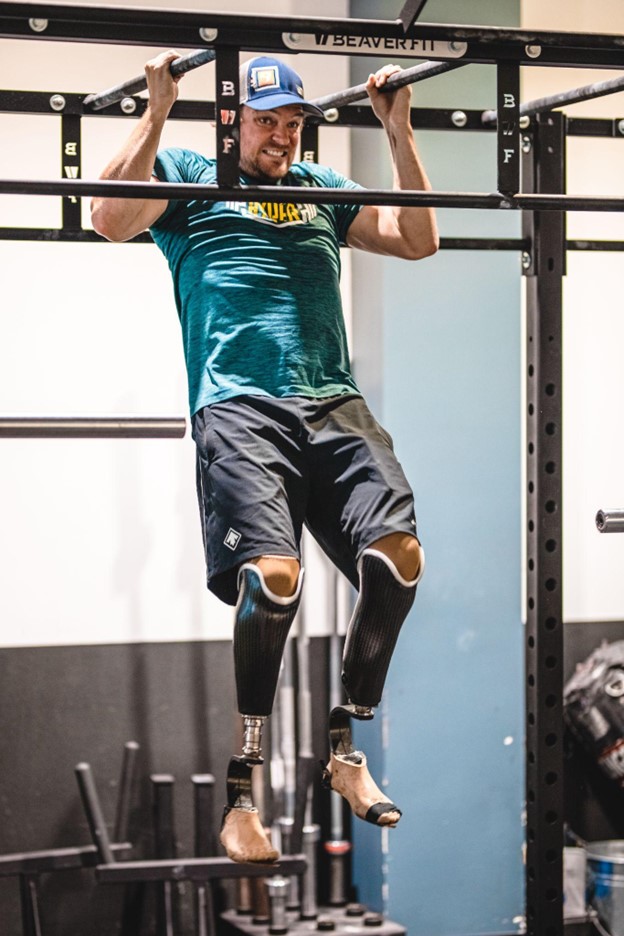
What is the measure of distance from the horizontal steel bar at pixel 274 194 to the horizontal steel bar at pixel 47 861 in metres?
2.62

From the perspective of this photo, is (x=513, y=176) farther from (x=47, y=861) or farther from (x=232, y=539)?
(x=47, y=861)

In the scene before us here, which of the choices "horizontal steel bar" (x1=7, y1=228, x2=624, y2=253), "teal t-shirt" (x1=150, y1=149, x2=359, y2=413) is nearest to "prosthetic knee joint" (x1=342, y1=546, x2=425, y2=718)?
"teal t-shirt" (x1=150, y1=149, x2=359, y2=413)

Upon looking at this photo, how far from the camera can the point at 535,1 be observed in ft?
16.9

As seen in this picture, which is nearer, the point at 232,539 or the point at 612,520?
the point at 232,539

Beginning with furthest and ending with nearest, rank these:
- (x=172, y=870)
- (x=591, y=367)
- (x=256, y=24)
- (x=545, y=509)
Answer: (x=591, y=367) < (x=172, y=870) < (x=545, y=509) < (x=256, y=24)

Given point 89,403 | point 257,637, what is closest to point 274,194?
point 257,637

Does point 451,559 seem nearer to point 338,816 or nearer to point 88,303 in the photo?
point 338,816

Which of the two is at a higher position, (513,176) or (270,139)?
(270,139)

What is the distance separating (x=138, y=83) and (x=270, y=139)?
1.02ft

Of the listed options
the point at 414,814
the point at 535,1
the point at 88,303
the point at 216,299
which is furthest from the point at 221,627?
the point at 535,1

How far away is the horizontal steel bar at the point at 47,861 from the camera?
4.43m

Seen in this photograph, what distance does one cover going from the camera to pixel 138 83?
2.94 metres

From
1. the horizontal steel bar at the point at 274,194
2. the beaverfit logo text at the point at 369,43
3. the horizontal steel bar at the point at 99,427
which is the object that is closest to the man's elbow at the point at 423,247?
the horizontal steel bar at the point at 274,194

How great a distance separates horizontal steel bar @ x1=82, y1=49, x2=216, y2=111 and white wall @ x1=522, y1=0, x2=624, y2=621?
2.51 metres
